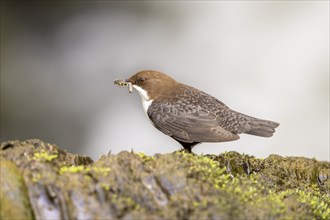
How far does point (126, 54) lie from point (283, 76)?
2.32 m

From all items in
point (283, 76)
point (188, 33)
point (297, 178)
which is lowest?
point (297, 178)

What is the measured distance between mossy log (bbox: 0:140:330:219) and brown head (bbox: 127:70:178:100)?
7.46 feet

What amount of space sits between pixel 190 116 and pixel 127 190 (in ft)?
7.98

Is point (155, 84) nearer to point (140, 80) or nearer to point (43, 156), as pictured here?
point (140, 80)

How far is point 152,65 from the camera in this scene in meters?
9.29

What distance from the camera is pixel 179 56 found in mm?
9367

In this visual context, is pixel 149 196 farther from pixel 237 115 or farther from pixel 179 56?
pixel 179 56

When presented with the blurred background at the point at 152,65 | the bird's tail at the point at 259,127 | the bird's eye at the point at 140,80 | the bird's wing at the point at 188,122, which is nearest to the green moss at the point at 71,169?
the bird's wing at the point at 188,122

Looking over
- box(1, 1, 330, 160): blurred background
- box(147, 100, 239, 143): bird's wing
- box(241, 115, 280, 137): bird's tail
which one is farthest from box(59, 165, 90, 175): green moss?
box(1, 1, 330, 160): blurred background

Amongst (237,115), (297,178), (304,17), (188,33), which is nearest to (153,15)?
(188,33)

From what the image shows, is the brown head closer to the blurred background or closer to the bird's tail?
the bird's tail

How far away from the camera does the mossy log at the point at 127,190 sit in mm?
2283

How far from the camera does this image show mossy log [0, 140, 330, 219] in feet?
7.49

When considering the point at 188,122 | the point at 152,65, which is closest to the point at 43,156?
the point at 188,122
